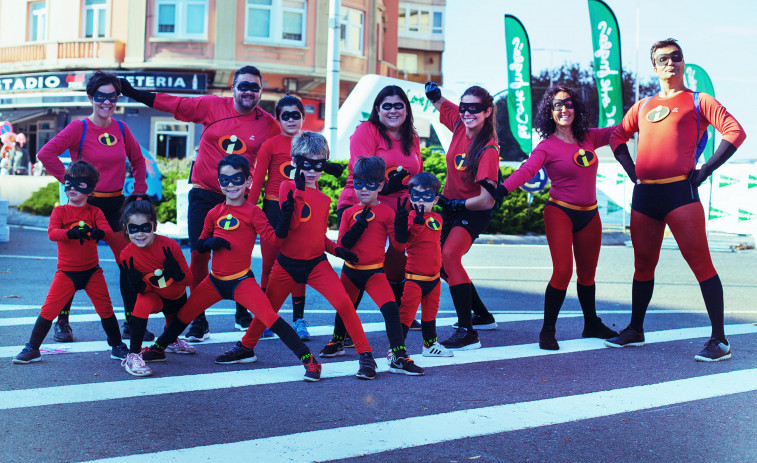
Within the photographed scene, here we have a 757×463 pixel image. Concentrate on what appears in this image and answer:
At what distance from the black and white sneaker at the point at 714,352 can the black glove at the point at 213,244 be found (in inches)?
134

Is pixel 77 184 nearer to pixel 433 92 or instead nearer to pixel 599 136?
pixel 433 92

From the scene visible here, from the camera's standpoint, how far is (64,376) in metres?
5.17

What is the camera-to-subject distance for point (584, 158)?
20.9ft

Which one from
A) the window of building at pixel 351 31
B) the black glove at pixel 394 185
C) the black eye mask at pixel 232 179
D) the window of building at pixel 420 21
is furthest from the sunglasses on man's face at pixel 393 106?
the window of building at pixel 420 21

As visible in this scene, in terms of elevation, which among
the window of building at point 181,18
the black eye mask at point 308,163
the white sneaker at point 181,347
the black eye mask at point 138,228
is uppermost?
the window of building at point 181,18

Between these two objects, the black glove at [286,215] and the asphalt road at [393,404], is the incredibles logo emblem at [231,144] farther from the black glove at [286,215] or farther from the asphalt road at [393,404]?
the asphalt road at [393,404]

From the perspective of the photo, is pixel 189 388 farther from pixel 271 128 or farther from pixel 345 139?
pixel 345 139

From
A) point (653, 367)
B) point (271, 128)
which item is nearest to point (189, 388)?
point (271, 128)

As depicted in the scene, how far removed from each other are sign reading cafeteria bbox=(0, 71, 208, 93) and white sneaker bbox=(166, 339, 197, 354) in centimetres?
2456

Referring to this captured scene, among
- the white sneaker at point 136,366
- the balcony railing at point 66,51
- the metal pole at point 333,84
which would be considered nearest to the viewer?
the white sneaker at point 136,366

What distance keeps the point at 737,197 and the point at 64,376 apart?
17840 mm

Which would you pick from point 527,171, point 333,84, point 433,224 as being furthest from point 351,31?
point 433,224

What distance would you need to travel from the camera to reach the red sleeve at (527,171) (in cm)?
610

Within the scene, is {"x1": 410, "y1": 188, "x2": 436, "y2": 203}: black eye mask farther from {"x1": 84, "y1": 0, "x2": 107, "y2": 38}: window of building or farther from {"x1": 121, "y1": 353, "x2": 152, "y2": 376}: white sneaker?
{"x1": 84, "y1": 0, "x2": 107, "y2": 38}: window of building
